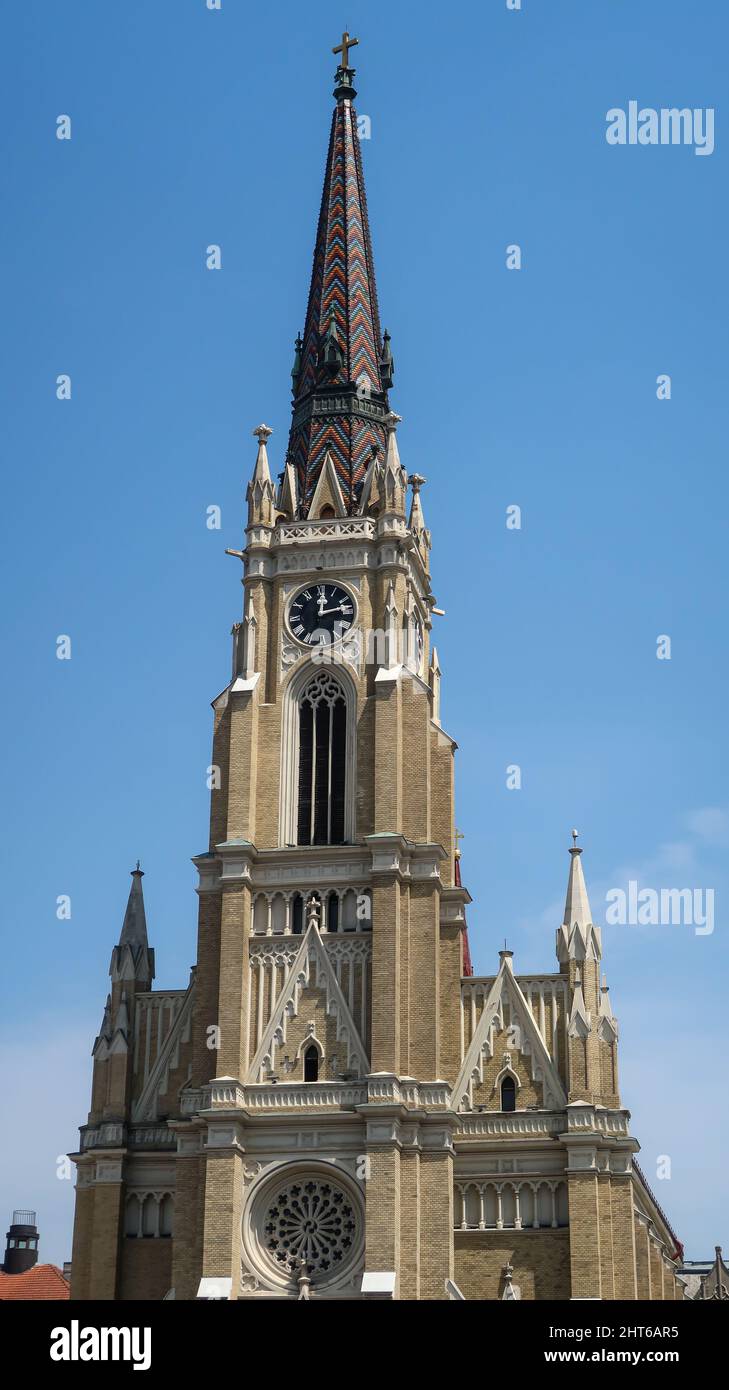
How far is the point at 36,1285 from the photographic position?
74438mm

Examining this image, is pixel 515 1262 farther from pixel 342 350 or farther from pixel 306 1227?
pixel 342 350

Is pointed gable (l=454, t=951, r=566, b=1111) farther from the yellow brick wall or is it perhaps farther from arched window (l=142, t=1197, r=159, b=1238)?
arched window (l=142, t=1197, r=159, b=1238)

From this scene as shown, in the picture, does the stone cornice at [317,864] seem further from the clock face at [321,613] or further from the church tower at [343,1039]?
the clock face at [321,613]

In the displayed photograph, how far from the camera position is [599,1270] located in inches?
2217

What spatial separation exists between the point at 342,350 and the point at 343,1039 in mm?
Answer: 24304

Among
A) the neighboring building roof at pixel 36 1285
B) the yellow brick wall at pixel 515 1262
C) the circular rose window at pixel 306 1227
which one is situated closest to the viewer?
the circular rose window at pixel 306 1227

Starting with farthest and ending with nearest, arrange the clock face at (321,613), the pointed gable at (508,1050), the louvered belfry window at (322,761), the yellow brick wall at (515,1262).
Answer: the clock face at (321,613), the louvered belfry window at (322,761), the pointed gable at (508,1050), the yellow brick wall at (515,1262)

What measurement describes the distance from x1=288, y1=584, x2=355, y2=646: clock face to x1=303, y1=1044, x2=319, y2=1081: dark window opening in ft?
42.0

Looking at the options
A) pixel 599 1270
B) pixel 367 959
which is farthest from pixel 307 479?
pixel 599 1270

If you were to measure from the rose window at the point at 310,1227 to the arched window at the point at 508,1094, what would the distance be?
18.1 feet

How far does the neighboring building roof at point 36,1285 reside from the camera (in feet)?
242

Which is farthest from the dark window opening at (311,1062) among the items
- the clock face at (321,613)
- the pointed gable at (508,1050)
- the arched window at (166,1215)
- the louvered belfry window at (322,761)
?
the clock face at (321,613)

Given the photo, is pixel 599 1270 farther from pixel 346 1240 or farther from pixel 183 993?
pixel 183 993
